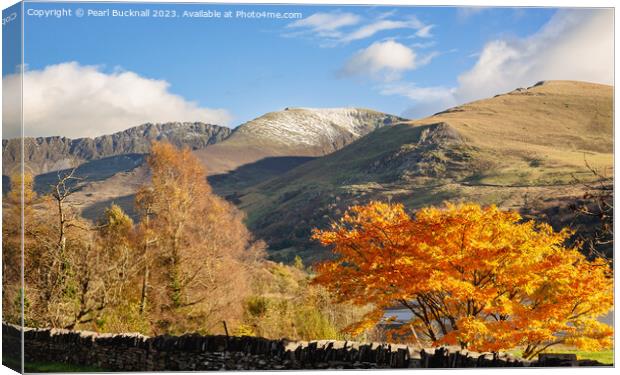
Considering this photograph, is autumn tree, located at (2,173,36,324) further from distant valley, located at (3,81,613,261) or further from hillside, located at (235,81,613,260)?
hillside, located at (235,81,613,260)

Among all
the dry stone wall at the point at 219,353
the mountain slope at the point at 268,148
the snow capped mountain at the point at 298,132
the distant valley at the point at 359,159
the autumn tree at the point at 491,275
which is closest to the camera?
the dry stone wall at the point at 219,353

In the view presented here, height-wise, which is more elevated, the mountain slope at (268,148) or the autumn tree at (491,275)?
the mountain slope at (268,148)

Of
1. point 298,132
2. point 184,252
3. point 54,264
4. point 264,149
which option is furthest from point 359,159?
point 54,264

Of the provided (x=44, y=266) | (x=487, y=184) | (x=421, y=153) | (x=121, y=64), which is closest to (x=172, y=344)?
(x=44, y=266)

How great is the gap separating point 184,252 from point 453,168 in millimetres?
89564

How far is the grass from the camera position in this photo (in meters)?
16.7

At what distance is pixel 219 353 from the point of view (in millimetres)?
16766

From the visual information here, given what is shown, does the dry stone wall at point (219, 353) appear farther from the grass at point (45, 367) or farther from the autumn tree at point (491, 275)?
the autumn tree at point (491, 275)

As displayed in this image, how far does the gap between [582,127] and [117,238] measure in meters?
35.3

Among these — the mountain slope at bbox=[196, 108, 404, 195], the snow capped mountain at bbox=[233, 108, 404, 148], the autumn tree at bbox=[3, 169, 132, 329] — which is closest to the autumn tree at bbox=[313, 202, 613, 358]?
the autumn tree at bbox=[3, 169, 132, 329]

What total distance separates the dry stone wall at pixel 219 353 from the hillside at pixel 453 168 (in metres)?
25.5

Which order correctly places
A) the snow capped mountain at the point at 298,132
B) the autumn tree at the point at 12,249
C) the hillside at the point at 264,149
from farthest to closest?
1. the snow capped mountain at the point at 298,132
2. the hillside at the point at 264,149
3. the autumn tree at the point at 12,249

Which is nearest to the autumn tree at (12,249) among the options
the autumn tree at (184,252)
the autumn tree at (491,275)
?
the autumn tree at (491,275)

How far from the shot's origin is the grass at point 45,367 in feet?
54.6
